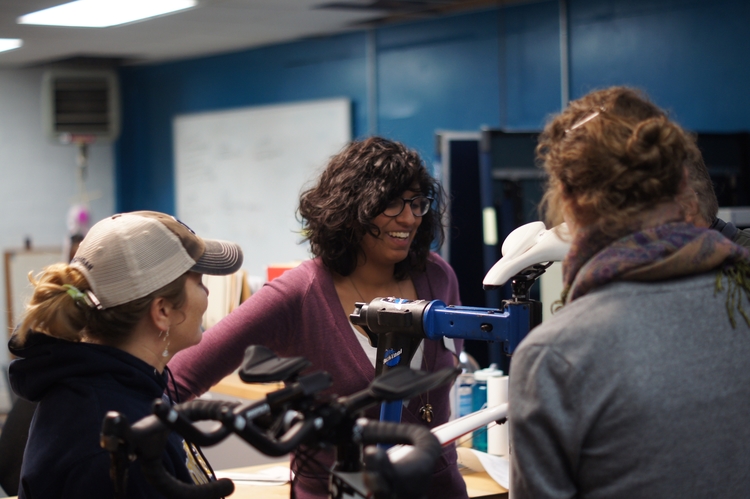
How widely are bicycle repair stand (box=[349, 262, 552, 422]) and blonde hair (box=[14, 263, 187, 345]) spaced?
421 mm

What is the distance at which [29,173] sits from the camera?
22.3 ft

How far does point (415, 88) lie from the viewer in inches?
202

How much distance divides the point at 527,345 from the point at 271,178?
500 cm

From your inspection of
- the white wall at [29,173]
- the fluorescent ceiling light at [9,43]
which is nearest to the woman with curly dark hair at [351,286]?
the fluorescent ceiling light at [9,43]

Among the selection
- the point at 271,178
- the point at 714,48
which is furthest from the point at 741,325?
the point at 271,178

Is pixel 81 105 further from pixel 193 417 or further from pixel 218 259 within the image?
pixel 193 417

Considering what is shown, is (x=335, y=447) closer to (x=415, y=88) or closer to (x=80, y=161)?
(x=415, y=88)

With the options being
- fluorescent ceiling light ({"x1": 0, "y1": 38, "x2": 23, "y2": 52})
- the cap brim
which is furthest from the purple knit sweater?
fluorescent ceiling light ({"x1": 0, "y1": 38, "x2": 23, "y2": 52})

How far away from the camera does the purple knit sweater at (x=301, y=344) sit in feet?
5.86

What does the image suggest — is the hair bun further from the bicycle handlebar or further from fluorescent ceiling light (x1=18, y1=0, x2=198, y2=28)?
fluorescent ceiling light (x1=18, y1=0, x2=198, y2=28)

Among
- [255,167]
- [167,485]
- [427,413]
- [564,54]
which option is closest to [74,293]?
[167,485]

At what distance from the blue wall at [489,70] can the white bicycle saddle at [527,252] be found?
1.94 metres

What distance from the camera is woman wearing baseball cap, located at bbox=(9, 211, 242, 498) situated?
1249 mm

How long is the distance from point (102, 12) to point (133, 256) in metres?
3.66
